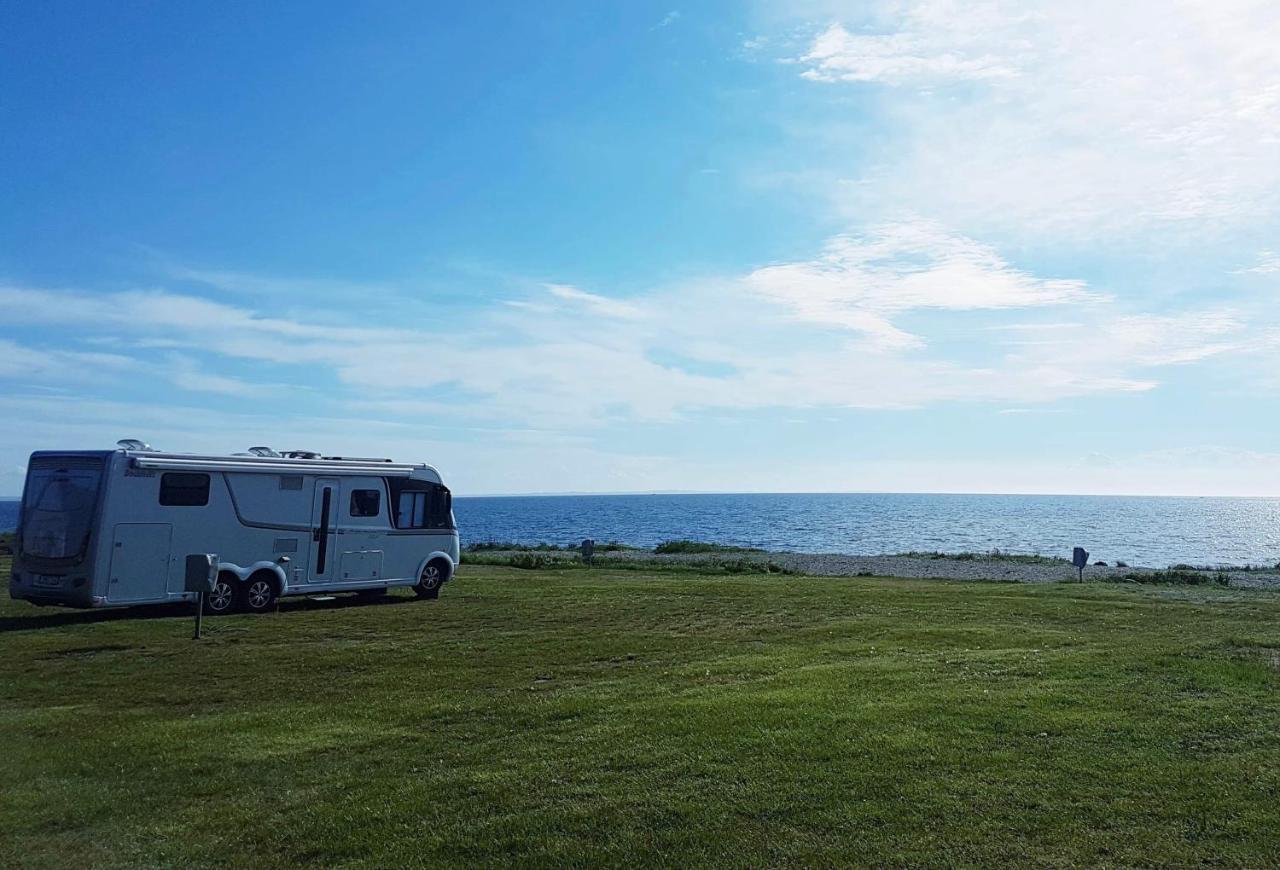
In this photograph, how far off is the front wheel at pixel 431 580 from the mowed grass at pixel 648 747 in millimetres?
6126

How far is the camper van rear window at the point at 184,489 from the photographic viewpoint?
→ 1775 centimetres

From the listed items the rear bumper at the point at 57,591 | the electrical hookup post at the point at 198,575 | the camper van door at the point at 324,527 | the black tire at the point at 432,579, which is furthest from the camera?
the black tire at the point at 432,579

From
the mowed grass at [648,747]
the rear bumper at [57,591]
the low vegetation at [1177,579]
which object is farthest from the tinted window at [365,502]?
the low vegetation at [1177,579]

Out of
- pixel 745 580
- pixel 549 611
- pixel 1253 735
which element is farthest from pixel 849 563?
pixel 1253 735

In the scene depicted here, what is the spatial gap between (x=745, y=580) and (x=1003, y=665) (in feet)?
53.8

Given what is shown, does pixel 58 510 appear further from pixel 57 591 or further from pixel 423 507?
pixel 423 507

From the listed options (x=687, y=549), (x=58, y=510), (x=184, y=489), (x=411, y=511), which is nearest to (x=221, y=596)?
(x=184, y=489)

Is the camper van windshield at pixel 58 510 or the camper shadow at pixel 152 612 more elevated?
the camper van windshield at pixel 58 510

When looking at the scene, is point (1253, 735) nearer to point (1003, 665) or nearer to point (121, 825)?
point (1003, 665)

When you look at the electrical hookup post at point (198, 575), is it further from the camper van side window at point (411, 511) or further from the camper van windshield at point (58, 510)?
the camper van side window at point (411, 511)

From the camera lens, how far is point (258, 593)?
62.8 feet

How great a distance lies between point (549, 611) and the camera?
1941 centimetres

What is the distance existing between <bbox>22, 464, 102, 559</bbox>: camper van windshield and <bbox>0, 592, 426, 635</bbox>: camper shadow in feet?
4.37

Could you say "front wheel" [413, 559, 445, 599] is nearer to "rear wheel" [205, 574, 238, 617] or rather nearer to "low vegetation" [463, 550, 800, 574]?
"rear wheel" [205, 574, 238, 617]
